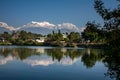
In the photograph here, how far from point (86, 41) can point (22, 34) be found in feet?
183

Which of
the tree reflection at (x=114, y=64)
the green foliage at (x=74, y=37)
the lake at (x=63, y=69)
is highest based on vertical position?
the green foliage at (x=74, y=37)

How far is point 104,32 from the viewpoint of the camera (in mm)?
8641

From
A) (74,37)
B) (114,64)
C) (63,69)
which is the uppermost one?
(74,37)

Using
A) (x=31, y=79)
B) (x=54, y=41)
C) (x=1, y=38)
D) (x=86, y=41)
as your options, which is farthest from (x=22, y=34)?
(x=31, y=79)

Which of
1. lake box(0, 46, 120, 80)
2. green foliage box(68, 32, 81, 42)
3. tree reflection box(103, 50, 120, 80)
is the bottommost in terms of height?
lake box(0, 46, 120, 80)

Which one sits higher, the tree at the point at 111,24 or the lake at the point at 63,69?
the tree at the point at 111,24

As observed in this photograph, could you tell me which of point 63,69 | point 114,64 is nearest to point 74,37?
point 63,69

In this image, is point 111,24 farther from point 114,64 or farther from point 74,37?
point 74,37

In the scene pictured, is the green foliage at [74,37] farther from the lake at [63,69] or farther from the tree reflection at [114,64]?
the tree reflection at [114,64]

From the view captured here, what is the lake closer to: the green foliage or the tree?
the tree

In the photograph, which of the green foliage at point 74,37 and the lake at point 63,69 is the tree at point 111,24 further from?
the green foliage at point 74,37

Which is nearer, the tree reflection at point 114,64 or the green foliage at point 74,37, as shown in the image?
the tree reflection at point 114,64

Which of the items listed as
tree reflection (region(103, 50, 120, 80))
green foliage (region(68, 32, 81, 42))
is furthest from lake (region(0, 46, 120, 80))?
green foliage (region(68, 32, 81, 42))

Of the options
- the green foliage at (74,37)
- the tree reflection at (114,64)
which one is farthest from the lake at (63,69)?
the green foliage at (74,37)
